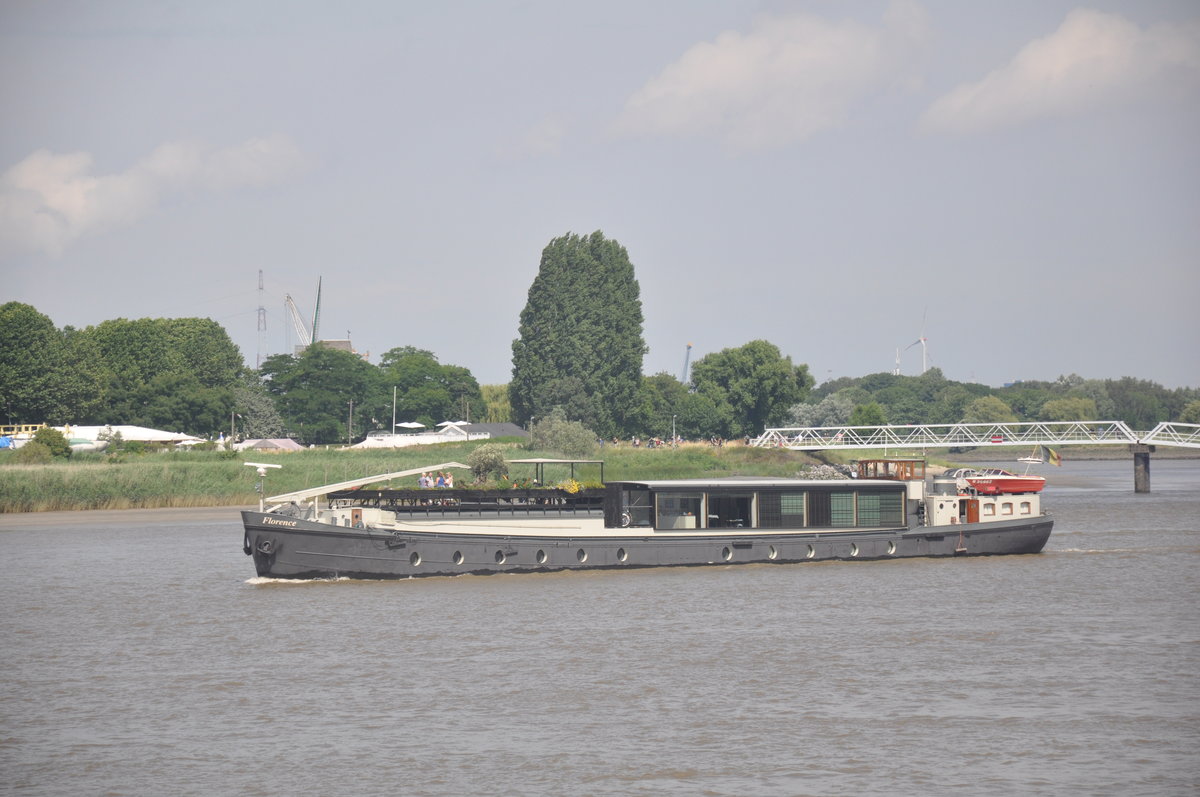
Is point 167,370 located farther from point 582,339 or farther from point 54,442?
point 54,442

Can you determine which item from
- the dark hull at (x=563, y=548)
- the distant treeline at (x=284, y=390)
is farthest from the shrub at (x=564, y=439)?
the dark hull at (x=563, y=548)

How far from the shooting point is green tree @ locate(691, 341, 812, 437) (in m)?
156

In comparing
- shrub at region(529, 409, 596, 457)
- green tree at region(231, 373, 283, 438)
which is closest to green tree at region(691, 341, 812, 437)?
shrub at region(529, 409, 596, 457)

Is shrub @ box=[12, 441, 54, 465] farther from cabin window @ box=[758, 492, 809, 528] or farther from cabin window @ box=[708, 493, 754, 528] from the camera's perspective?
cabin window @ box=[758, 492, 809, 528]

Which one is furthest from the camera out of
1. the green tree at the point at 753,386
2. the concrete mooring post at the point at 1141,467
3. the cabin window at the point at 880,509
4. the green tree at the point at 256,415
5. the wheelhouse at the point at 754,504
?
the green tree at the point at 753,386

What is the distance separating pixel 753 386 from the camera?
15575cm

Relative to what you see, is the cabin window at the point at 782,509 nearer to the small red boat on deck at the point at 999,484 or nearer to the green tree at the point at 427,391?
the small red boat on deck at the point at 999,484

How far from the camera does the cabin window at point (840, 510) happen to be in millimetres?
50781

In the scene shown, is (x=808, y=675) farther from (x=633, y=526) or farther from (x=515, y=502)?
(x=515, y=502)

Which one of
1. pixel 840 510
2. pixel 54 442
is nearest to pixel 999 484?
pixel 840 510

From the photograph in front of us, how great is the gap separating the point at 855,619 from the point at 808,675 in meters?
7.94

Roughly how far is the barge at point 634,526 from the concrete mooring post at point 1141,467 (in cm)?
5679

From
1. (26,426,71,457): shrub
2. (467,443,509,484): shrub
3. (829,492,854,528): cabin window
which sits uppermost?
(26,426,71,457): shrub

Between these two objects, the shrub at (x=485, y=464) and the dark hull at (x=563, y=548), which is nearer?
the dark hull at (x=563, y=548)
